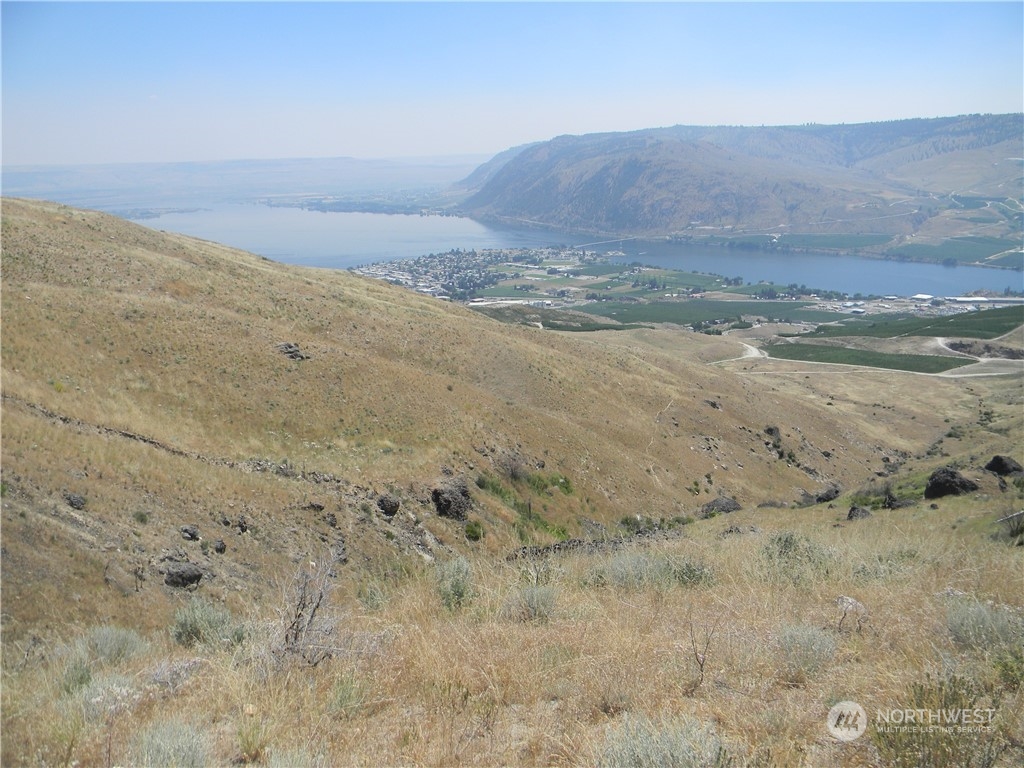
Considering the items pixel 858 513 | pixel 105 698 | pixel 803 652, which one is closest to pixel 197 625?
pixel 105 698

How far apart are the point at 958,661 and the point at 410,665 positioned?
4331mm

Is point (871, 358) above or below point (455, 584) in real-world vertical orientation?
below

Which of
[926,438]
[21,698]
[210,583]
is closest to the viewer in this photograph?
[21,698]

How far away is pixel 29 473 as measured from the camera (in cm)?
1225

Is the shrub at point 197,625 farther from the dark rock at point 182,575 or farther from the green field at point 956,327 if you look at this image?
the green field at point 956,327

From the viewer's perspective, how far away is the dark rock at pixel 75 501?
39.5 feet

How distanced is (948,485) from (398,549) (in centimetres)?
1974

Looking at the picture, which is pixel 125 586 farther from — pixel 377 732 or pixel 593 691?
pixel 593 691

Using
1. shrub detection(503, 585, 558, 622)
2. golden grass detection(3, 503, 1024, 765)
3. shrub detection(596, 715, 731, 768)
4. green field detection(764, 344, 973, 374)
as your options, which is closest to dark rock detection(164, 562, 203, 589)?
golden grass detection(3, 503, 1024, 765)

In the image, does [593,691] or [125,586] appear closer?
[593,691]

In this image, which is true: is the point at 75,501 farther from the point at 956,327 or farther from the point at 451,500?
the point at 956,327

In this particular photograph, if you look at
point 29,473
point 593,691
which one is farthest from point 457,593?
point 29,473

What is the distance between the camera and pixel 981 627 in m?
5.00

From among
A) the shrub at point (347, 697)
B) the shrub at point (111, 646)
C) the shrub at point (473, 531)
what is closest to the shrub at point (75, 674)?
the shrub at point (111, 646)
